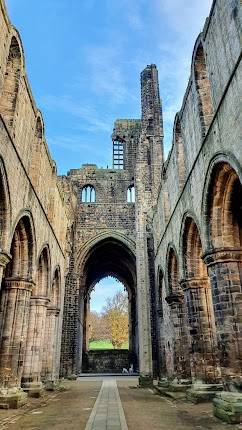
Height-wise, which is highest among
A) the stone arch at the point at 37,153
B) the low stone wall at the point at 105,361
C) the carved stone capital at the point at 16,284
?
the stone arch at the point at 37,153

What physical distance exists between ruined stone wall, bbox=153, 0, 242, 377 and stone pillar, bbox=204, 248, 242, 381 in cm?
2

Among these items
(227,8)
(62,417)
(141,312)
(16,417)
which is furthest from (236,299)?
(141,312)

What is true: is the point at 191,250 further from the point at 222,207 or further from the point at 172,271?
the point at 172,271

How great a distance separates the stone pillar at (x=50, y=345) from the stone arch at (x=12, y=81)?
8.69 m

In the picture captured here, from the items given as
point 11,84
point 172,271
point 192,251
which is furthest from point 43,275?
point 11,84

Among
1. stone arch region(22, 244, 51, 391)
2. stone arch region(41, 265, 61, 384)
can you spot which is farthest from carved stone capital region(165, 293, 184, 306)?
stone arch region(41, 265, 61, 384)

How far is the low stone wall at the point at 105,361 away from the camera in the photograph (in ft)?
96.5

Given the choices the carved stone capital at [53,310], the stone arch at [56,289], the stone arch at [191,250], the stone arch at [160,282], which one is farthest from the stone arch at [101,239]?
the stone arch at [191,250]

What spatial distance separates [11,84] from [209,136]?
5037mm

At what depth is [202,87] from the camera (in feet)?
28.9

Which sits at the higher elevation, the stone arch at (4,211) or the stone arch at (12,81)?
the stone arch at (12,81)

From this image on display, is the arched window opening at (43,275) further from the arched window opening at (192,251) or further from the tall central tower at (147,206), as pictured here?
the tall central tower at (147,206)

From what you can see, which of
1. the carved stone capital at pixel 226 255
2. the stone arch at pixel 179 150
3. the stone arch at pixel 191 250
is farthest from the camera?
the stone arch at pixel 179 150

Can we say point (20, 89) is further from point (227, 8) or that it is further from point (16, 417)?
point (16, 417)
